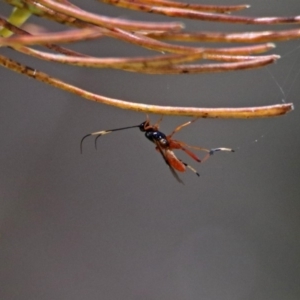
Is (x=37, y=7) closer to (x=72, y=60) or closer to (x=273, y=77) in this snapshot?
(x=72, y=60)

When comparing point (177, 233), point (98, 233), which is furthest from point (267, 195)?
point (98, 233)

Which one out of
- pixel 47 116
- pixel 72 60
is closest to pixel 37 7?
pixel 72 60

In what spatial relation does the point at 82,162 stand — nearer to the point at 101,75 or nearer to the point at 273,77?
the point at 101,75

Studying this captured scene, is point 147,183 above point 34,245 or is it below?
above

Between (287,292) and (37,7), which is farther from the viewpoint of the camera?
(287,292)

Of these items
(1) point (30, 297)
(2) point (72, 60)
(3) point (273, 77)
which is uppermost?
(3) point (273, 77)

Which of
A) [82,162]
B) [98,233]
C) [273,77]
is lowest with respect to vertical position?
[98,233]

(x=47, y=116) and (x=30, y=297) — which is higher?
(x=47, y=116)

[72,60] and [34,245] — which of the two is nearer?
[72,60]

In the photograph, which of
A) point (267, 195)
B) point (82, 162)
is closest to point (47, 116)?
point (82, 162)
